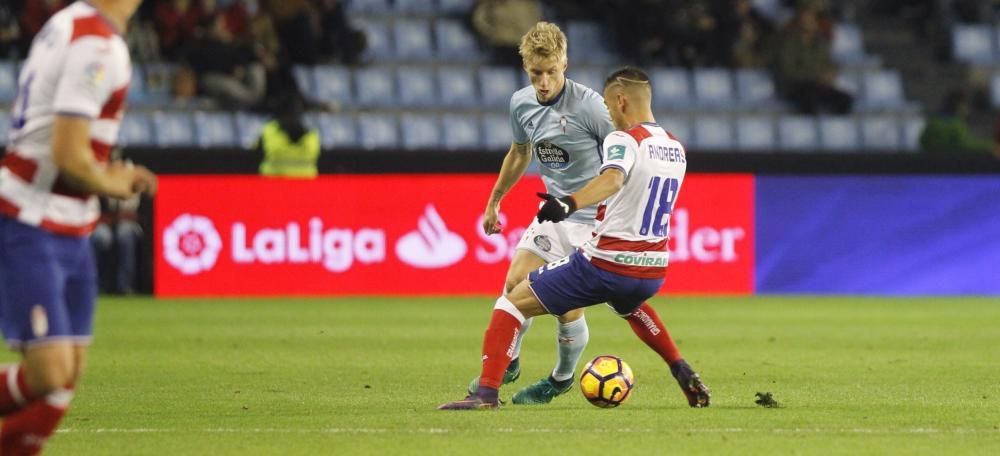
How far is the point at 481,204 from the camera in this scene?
1820cm

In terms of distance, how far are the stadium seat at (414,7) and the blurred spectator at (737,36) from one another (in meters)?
3.85

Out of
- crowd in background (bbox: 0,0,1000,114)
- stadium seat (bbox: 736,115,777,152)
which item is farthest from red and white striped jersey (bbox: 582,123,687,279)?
stadium seat (bbox: 736,115,777,152)

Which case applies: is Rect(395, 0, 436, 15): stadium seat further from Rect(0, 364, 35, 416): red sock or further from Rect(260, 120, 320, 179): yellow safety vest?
Rect(0, 364, 35, 416): red sock

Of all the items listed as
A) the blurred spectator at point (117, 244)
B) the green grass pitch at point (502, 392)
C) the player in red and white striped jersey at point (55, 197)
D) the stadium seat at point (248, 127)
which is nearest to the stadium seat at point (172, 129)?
the stadium seat at point (248, 127)

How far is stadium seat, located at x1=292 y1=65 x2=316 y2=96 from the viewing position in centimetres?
2144

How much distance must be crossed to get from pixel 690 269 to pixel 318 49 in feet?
18.9

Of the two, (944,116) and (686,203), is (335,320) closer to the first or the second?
(686,203)

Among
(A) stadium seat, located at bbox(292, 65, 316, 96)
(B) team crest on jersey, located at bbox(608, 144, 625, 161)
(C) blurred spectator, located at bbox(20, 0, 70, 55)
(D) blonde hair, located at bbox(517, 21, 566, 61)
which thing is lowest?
(B) team crest on jersey, located at bbox(608, 144, 625, 161)

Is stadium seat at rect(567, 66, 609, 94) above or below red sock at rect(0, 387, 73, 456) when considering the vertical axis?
above

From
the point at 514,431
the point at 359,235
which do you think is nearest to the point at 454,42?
the point at 359,235

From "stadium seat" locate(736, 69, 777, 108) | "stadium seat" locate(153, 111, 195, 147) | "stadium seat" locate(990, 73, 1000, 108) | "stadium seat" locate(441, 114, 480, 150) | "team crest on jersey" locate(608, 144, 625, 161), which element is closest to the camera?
"team crest on jersey" locate(608, 144, 625, 161)

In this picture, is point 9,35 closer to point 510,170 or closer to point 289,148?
point 289,148

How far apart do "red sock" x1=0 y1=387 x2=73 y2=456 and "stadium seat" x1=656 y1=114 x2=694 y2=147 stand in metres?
16.6

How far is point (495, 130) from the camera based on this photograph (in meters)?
21.4
